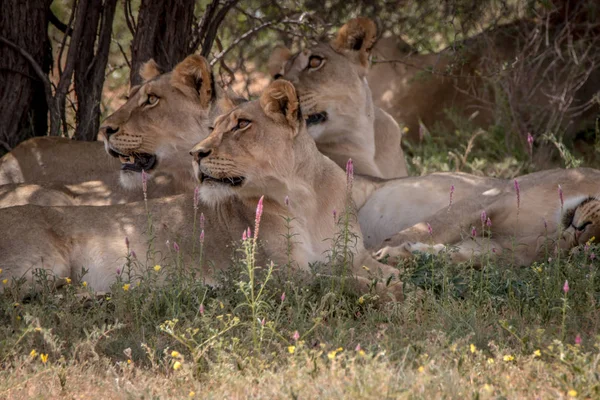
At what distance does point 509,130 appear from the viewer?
387 inches

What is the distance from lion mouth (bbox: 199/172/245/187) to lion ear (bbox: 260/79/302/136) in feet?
1.18

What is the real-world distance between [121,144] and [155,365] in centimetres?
244

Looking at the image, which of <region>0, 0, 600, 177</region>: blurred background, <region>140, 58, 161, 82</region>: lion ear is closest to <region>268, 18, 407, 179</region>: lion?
<region>0, 0, 600, 177</region>: blurred background

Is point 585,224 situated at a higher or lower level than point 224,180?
lower

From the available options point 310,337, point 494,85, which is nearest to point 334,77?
point 494,85

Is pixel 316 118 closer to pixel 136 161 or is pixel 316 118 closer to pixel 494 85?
pixel 136 161

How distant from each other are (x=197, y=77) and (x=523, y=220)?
2.11m

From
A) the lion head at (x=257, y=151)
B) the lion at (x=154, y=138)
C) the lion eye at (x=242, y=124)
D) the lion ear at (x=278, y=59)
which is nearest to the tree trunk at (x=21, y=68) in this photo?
the lion at (x=154, y=138)

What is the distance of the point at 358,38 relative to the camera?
7.27 m

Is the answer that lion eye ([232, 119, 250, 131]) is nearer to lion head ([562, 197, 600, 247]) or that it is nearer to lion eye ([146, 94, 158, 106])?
lion eye ([146, 94, 158, 106])

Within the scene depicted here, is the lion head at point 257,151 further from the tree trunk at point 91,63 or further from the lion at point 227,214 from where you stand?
the tree trunk at point 91,63

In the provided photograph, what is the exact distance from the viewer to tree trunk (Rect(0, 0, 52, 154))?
7168mm

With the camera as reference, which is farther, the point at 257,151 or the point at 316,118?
the point at 316,118

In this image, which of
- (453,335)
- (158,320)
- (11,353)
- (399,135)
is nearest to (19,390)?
(11,353)
